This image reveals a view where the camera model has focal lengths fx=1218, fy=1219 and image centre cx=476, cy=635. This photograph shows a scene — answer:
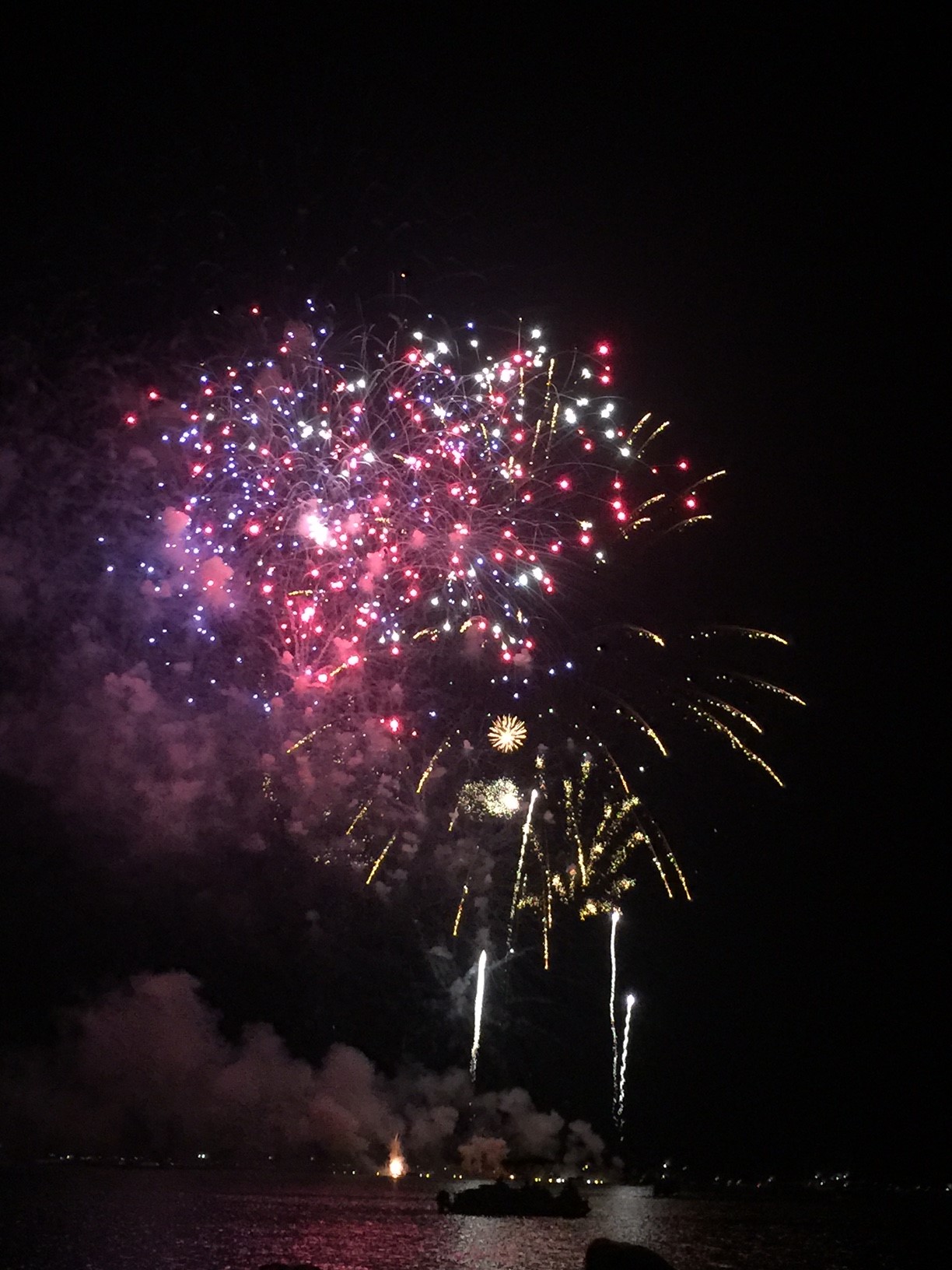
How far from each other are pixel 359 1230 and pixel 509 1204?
11.4m

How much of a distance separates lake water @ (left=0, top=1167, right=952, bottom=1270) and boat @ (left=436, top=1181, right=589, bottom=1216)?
0.57 m

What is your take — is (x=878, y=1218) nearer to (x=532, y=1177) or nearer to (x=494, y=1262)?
(x=532, y=1177)

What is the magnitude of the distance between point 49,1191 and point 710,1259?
2274cm

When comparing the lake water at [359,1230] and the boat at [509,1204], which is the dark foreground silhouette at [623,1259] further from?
the boat at [509,1204]

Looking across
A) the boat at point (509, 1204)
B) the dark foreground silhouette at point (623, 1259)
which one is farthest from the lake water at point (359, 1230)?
the dark foreground silhouette at point (623, 1259)

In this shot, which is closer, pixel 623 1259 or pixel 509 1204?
pixel 623 1259

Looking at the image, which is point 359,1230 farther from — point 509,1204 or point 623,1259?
point 623,1259

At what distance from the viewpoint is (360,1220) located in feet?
133

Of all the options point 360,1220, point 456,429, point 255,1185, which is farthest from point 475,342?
point 255,1185

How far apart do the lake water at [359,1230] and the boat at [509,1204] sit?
566 millimetres

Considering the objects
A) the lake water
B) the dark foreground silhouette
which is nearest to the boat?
the lake water

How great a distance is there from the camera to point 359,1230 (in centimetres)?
3744

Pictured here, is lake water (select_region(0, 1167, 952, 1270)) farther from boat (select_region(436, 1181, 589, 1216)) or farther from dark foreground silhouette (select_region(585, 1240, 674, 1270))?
dark foreground silhouette (select_region(585, 1240, 674, 1270))

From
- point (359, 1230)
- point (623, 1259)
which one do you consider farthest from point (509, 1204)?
point (623, 1259)
